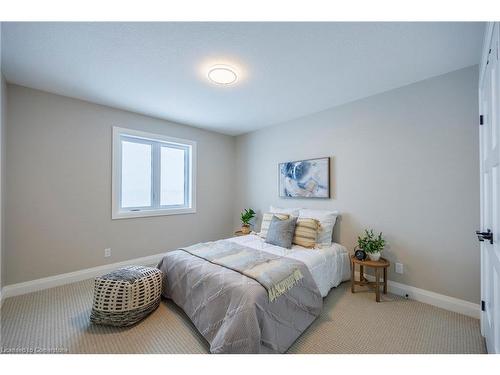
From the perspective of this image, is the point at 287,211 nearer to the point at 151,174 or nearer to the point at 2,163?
the point at 151,174

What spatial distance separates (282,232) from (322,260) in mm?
597

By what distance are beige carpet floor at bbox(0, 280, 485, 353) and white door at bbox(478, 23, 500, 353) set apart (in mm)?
309

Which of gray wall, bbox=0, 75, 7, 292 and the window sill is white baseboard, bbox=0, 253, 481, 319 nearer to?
gray wall, bbox=0, 75, 7, 292

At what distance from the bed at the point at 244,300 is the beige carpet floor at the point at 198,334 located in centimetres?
14

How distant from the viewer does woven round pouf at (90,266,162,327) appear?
184cm

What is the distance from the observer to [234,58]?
76.9 inches

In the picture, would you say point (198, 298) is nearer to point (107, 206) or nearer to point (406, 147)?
point (107, 206)

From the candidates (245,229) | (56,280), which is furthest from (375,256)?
(56,280)

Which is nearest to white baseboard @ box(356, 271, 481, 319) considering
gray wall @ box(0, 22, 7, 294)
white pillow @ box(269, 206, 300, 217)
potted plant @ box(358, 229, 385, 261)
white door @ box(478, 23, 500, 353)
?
white door @ box(478, 23, 500, 353)

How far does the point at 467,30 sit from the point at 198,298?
310cm

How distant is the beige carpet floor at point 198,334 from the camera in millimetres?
1633

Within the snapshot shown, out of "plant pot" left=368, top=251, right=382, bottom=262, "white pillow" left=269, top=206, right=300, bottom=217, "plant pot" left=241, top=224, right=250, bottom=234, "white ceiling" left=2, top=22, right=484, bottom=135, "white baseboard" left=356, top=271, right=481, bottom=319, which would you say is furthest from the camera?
"plant pot" left=241, top=224, right=250, bottom=234

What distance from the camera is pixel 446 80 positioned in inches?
87.3

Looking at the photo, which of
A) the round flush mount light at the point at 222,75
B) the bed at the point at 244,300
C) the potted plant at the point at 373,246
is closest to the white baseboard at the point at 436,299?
the potted plant at the point at 373,246
